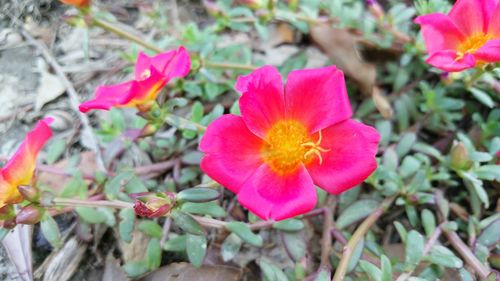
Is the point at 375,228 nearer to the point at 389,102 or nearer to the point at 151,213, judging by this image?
the point at 389,102

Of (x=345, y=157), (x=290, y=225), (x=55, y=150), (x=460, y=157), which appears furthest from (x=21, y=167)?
(x=460, y=157)

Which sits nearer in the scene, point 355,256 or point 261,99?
point 261,99

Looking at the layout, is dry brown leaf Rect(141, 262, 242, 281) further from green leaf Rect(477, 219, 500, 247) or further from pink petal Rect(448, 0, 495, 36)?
pink petal Rect(448, 0, 495, 36)

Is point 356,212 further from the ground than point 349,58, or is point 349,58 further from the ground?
point 349,58

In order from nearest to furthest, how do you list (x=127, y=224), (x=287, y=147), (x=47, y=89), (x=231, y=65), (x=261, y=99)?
(x=261, y=99)
(x=287, y=147)
(x=127, y=224)
(x=231, y=65)
(x=47, y=89)

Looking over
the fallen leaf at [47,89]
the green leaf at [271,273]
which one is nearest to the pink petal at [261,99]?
the green leaf at [271,273]

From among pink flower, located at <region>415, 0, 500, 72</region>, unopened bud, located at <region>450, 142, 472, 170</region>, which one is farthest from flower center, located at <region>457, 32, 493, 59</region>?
unopened bud, located at <region>450, 142, 472, 170</region>

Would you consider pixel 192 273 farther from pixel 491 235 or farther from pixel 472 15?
pixel 472 15
